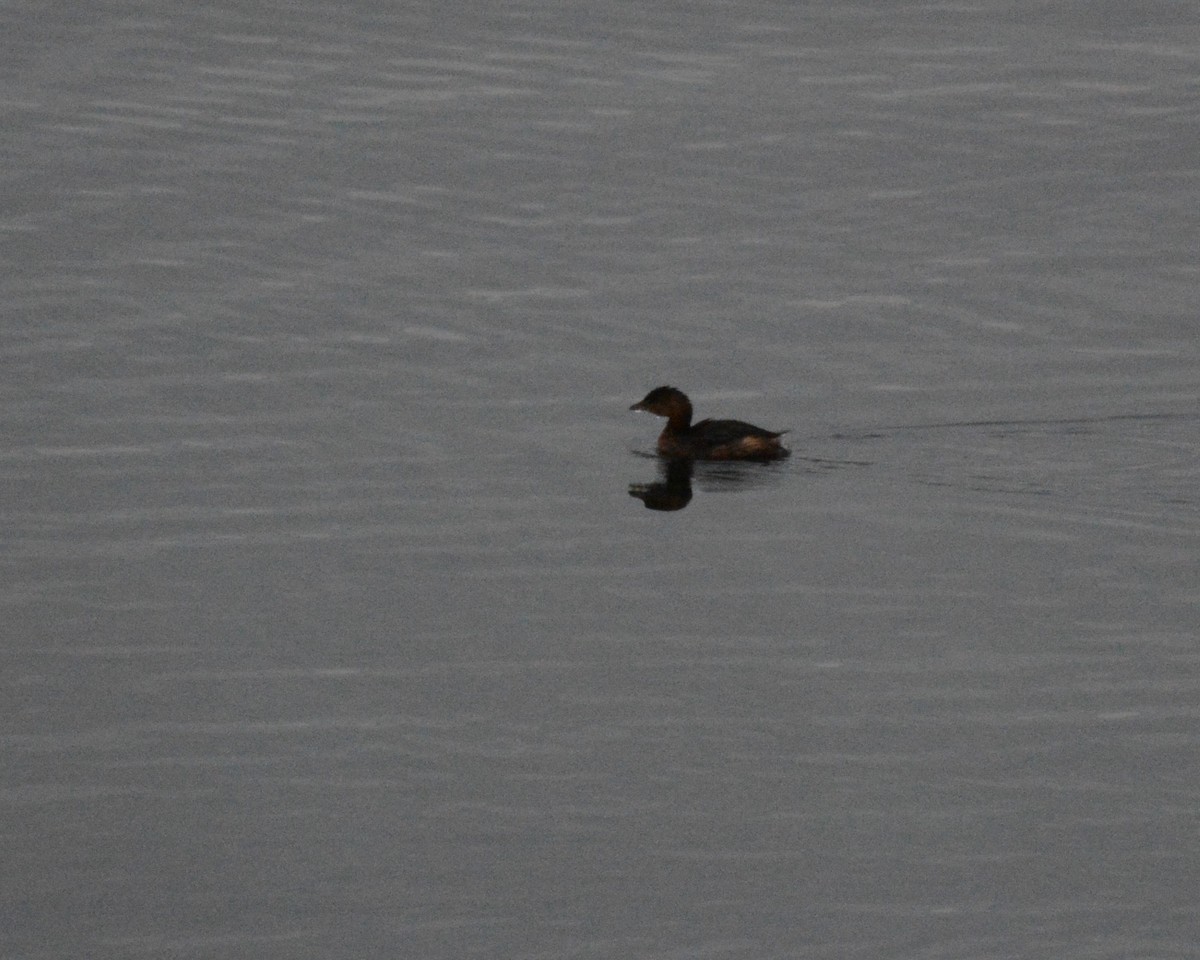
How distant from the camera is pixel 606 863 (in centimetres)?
1169

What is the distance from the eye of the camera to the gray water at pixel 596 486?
1169 centimetres

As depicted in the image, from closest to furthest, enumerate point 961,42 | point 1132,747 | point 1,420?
point 1132,747
point 1,420
point 961,42

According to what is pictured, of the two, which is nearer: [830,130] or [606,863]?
[606,863]

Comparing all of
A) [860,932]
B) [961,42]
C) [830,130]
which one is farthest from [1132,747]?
[961,42]

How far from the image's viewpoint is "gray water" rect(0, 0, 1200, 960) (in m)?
11.7

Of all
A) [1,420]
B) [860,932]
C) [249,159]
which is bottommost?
[860,932]

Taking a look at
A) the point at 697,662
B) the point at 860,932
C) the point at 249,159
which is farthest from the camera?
the point at 249,159

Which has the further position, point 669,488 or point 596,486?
point 669,488

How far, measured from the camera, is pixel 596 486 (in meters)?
17.8

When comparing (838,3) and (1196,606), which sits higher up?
(838,3)

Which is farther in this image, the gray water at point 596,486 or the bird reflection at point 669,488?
the bird reflection at point 669,488

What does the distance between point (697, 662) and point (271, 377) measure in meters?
6.71

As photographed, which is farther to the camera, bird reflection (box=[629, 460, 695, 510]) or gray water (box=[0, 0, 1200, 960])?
bird reflection (box=[629, 460, 695, 510])

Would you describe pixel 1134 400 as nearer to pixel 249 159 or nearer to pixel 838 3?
pixel 249 159
